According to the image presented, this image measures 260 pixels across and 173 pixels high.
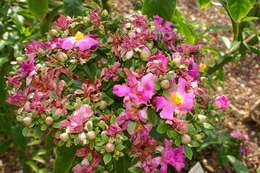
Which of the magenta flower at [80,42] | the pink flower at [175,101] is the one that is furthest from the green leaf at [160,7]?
the pink flower at [175,101]

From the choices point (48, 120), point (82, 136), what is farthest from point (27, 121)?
point (82, 136)

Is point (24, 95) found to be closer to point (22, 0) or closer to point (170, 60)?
point (170, 60)

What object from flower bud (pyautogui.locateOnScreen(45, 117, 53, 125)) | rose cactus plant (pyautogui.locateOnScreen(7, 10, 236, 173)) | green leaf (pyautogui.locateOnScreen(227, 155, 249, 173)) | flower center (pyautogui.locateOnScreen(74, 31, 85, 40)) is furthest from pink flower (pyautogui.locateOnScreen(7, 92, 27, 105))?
green leaf (pyautogui.locateOnScreen(227, 155, 249, 173))

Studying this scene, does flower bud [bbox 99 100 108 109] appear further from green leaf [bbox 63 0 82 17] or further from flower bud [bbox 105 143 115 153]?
green leaf [bbox 63 0 82 17]

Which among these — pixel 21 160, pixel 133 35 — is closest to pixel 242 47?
pixel 133 35

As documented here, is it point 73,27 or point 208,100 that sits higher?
point 73,27

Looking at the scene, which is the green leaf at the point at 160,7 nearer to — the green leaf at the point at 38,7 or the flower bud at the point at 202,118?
the green leaf at the point at 38,7
